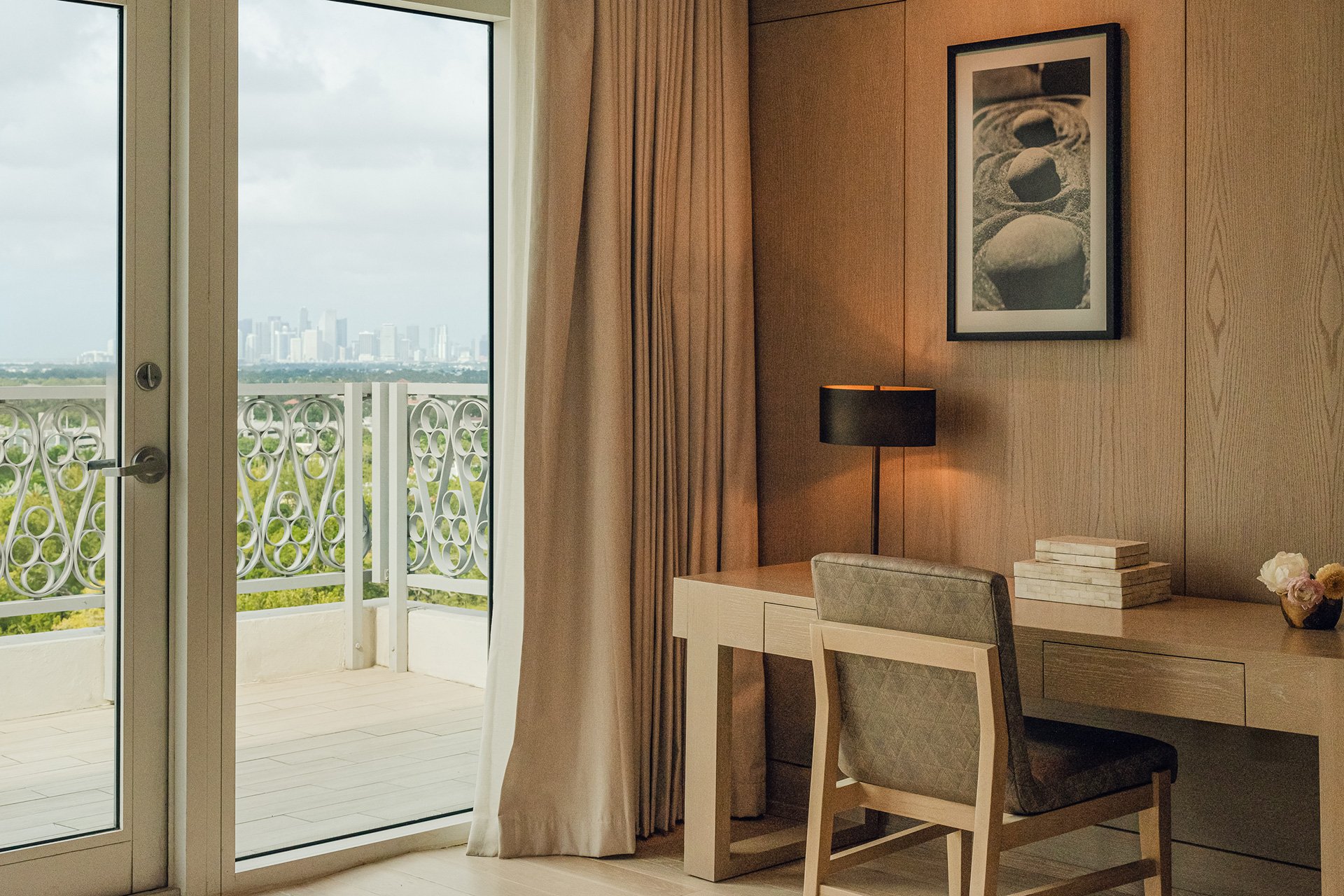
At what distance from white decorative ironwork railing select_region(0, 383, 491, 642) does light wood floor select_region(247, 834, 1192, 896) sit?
0.54 metres

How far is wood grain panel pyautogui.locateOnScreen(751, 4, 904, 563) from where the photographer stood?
A: 143 inches

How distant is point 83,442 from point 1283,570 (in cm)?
253

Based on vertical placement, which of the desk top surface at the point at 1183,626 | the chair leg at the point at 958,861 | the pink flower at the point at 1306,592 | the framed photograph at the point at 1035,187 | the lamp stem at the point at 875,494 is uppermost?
the framed photograph at the point at 1035,187

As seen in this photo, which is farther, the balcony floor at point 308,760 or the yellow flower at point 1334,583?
the balcony floor at point 308,760

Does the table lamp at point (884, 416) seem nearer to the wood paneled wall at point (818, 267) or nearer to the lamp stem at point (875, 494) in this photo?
the lamp stem at point (875, 494)

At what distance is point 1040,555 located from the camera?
302 cm

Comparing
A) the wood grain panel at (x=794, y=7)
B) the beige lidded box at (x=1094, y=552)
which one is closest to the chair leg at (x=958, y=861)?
the beige lidded box at (x=1094, y=552)

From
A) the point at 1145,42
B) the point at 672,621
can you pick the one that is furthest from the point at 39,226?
the point at 1145,42

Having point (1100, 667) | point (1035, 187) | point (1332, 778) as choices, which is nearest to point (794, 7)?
point (1035, 187)

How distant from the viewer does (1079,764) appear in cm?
257

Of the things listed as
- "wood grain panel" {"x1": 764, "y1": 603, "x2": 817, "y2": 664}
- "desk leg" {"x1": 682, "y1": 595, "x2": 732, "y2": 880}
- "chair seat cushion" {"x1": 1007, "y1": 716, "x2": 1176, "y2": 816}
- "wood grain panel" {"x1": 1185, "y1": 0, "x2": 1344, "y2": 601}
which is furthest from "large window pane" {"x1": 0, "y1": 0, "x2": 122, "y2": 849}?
"wood grain panel" {"x1": 1185, "y1": 0, "x2": 1344, "y2": 601}

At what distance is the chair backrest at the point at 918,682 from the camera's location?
2.39 metres

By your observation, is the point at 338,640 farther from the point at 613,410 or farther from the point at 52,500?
the point at 613,410

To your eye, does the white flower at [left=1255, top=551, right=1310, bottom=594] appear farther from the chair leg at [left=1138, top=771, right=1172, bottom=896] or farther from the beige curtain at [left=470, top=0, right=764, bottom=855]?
the beige curtain at [left=470, top=0, right=764, bottom=855]
